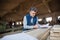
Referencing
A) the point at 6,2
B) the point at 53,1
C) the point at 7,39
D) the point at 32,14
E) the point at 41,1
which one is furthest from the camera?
the point at 53,1

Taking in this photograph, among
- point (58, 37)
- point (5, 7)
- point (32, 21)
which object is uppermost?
point (5, 7)

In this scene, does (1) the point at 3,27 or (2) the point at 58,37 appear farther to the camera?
(1) the point at 3,27

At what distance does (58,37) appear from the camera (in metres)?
1.87

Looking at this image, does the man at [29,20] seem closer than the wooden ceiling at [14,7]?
Yes

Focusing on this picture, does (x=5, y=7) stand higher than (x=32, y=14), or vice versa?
(x=5, y=7)

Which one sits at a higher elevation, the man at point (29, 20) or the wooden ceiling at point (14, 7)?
the wooden ceiling at point (14, 7)

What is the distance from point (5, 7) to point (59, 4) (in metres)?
4.04

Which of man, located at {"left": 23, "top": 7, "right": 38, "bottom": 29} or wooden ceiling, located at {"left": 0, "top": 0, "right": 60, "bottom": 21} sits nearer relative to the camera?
man, located at {"left": 23, "top": 7, "right": 38, "bottom": 29}

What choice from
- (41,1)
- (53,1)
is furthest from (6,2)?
(53,1)

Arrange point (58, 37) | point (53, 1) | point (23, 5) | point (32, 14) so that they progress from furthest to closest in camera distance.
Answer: point (53, 1), point (23, 5), point (32, 14), point (58, 37)

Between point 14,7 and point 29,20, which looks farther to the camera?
point 14,7

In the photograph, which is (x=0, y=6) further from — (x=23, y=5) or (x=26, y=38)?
(x=26, y=38)

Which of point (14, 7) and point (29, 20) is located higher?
point (14, 7)

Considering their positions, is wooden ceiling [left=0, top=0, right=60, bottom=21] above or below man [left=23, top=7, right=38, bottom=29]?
above
